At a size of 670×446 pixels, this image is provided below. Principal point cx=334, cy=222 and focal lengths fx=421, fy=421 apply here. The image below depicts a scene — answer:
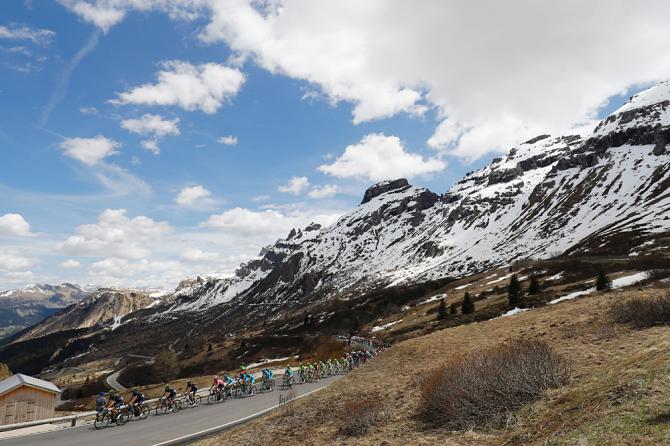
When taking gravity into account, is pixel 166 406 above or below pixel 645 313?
below

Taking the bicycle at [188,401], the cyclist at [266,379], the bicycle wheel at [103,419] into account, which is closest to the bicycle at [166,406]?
the bicycle at [188,401]

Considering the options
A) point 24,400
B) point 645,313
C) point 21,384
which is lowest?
point 24,400

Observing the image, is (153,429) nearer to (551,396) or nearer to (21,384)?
(21,384)

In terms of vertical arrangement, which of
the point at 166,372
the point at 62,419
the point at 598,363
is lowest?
the point at 166,372

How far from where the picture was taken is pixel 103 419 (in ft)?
79.7

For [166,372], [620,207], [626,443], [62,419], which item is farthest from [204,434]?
[620,207]

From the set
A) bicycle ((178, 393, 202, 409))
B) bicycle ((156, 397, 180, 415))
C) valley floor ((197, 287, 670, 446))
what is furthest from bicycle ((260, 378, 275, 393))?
valley floor ((197, 287, 670, 446))

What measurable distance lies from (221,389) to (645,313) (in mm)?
27648

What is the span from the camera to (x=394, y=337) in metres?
69.6

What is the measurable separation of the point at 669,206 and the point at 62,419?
155 meters

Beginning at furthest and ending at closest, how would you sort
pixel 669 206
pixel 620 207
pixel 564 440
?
1. pixel 620 207
2. pixel 669 206
3. pixel 564 440

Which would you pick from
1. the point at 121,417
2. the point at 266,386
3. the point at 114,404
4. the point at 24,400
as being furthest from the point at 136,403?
the point at 266,386

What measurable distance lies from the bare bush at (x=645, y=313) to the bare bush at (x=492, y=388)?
742 cm

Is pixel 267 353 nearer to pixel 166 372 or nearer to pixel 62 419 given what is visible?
pixel 166 372
